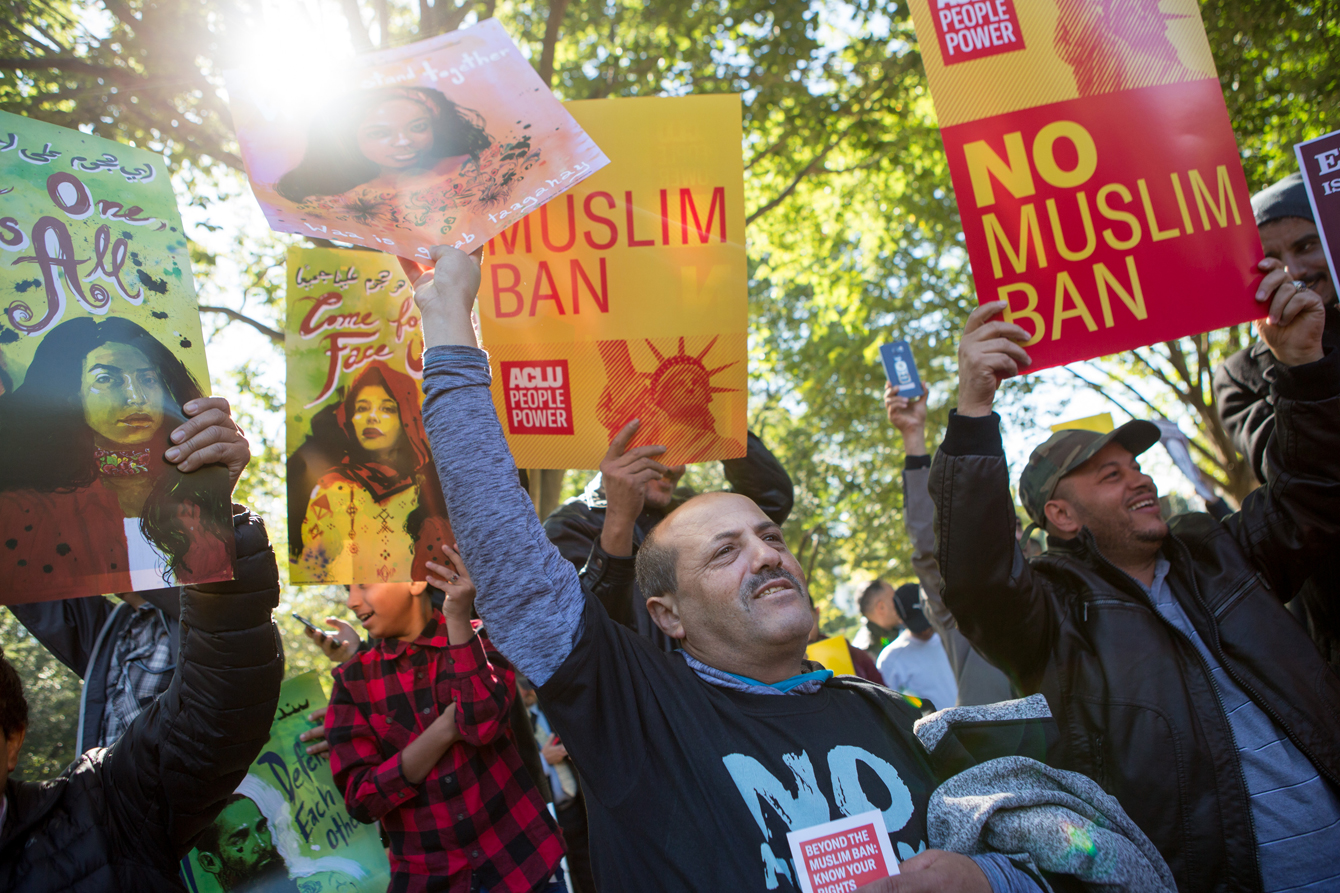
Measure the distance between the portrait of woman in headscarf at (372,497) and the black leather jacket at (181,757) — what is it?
2.40 feet

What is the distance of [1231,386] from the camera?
309 centimetres

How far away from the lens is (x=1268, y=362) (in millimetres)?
2426

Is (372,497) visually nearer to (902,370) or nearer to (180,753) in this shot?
(180,753)

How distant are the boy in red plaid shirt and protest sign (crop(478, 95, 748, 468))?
1.86 feet

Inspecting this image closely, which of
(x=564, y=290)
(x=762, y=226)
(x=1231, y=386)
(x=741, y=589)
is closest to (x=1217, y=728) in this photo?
(x=741, y=589)

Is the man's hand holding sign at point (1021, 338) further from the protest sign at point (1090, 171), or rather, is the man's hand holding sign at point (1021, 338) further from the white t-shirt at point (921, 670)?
the white t-shirt at point (921, 670)

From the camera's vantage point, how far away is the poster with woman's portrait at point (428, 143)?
2186 millimetres

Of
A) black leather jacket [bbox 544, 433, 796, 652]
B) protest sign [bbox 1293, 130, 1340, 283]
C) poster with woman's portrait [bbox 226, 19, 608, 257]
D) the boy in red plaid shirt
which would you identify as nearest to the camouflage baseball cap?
protest sign [bbox 1293, 130, 1340, 283]

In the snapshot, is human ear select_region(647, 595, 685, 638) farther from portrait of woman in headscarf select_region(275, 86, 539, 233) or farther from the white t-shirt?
the white t-shirt

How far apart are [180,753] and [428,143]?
59.1 inches

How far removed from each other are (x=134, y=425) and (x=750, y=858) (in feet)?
4.54

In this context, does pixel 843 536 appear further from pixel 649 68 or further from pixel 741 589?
pixel 741 589

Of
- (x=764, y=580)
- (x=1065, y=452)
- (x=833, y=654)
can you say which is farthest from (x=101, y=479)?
(x=833, y=654)

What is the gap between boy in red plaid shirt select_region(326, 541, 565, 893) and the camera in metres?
2.68
